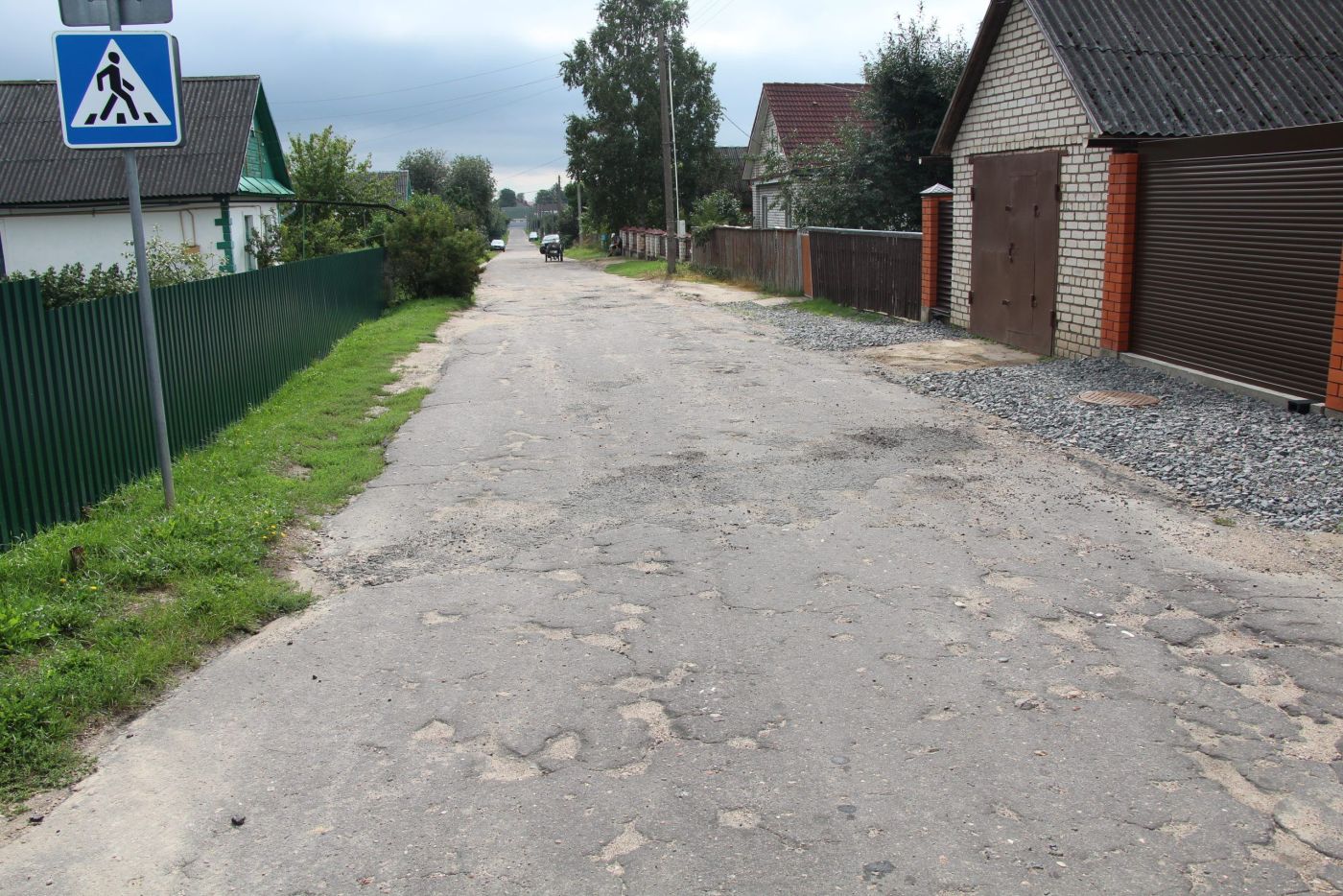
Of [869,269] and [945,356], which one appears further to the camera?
A: [869,269]

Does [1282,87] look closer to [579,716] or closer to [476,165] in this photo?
[579,716]

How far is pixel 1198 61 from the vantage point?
13.6 metres

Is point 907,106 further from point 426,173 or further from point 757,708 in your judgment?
point 426,173

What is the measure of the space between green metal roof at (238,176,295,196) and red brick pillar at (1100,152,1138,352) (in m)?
17.6

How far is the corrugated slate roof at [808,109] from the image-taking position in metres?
37.1

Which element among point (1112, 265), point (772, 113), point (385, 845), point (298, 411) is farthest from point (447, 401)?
point (772, 113)

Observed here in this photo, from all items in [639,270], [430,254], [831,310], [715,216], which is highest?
[715,216]

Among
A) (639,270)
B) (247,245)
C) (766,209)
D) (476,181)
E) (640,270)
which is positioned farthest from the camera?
(476,181)

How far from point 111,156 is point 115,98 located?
20.4 m

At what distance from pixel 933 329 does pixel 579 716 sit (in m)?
14.4

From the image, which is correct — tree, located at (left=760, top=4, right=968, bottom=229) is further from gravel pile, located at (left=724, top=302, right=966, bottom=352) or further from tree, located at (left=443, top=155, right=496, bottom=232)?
tree, located at (left=443, top=155, right=496, bottom=232)

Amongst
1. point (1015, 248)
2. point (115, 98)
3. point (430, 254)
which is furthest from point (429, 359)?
point (430, 254)

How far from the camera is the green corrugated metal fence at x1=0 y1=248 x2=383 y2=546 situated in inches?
259

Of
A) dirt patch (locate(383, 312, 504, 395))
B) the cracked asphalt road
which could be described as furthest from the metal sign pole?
dirt patch (locate(383, 312, 504, 395))
